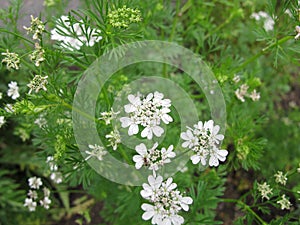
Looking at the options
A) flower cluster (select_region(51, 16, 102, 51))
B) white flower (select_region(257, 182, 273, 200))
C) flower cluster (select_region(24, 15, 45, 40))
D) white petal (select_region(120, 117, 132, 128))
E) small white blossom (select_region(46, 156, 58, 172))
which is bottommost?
white flower (select_region(257, 182, 273, 200))

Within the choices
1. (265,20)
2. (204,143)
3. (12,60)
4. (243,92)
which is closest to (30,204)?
(12,60)

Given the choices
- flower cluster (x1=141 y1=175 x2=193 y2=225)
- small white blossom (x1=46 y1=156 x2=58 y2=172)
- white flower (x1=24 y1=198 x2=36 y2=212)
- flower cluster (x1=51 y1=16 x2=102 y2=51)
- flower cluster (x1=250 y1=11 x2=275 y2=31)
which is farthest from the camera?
flower cluster (x1=250 y1=11 x2=275 y2=31)

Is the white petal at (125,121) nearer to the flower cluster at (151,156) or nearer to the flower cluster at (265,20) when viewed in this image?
the flower cluster at (151,156)

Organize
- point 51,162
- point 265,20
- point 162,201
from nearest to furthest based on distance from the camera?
point 162,201 < point 51,162 < point 265,20

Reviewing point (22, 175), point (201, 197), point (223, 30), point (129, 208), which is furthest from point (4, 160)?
point (223, 30)

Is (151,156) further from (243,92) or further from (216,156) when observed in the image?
(243,92)

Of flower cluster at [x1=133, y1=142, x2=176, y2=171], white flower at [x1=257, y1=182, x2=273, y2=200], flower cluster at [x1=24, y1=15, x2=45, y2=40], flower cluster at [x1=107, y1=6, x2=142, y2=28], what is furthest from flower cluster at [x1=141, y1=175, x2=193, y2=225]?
flower cluster at [x1=24, y1=15, x2=45, y2=40]

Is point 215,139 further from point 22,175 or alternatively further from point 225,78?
point 22,175

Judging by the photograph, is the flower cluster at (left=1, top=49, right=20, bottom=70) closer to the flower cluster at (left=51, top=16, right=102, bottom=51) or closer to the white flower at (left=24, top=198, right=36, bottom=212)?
the flower cluster at (left=51, top=16, right=102, bottom=51)

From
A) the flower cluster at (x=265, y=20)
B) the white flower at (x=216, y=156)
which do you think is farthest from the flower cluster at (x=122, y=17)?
the flower cluster at (x=265, y=20)
